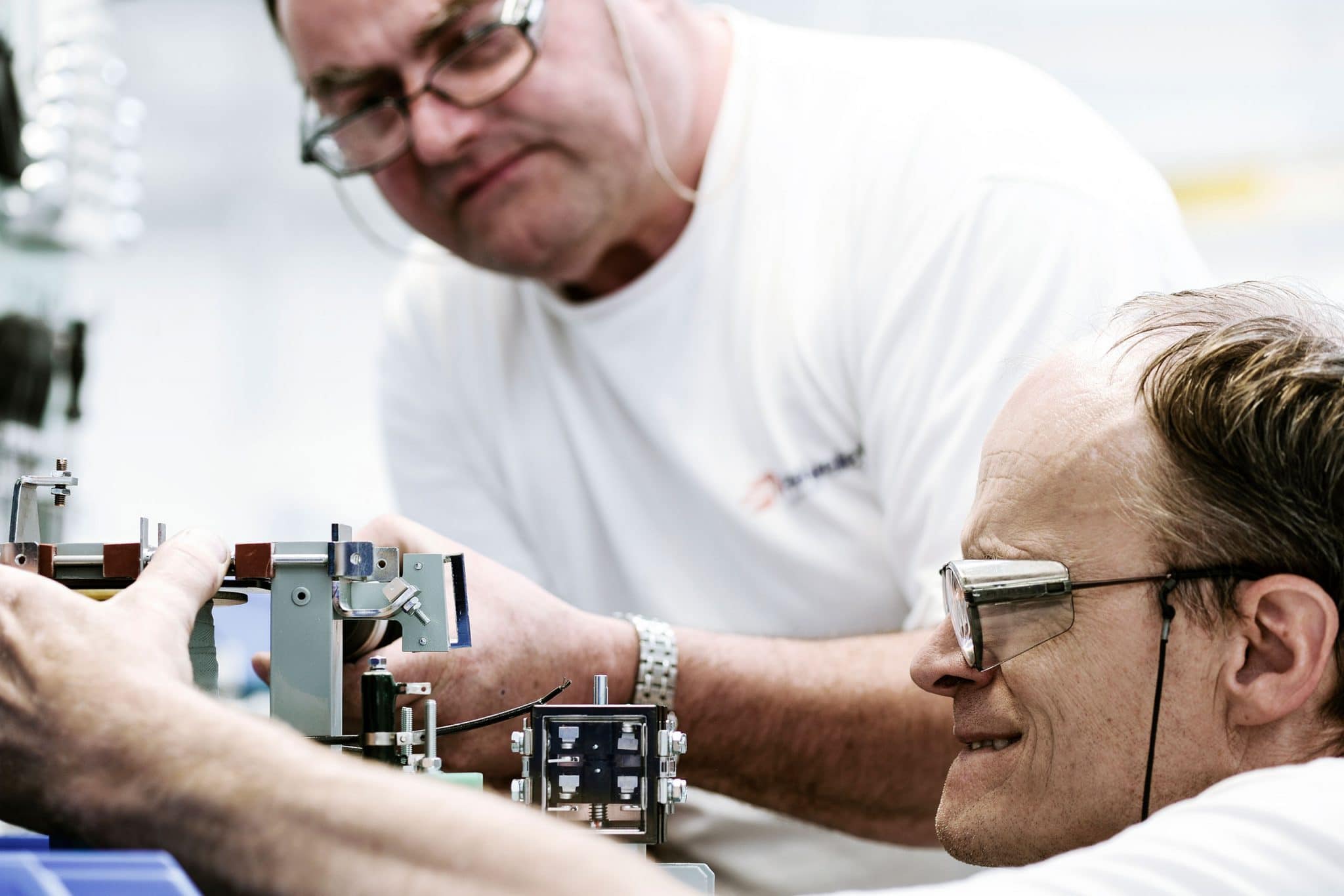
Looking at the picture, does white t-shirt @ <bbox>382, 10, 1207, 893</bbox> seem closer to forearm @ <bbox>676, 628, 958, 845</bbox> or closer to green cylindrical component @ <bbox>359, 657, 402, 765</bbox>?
forearm @ <bbox>676, 628, 958, 845</bbox>

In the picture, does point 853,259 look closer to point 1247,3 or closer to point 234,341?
point 1247,3


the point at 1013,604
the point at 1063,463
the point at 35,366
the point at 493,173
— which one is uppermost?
the point at 493,173

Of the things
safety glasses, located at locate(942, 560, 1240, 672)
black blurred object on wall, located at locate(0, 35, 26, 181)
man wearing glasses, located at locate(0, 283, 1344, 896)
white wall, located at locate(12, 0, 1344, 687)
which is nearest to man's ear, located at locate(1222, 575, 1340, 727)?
man wearing glasses, located at locate(0, 283, 1344, 896)

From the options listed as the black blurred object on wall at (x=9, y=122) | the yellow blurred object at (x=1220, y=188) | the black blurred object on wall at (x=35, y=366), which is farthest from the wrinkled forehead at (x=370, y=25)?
the yellow blurred object at (x=1220, y=188)

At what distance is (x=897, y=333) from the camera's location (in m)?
1.67

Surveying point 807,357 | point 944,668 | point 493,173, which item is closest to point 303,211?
point 493,173

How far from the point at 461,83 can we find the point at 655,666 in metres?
0.82

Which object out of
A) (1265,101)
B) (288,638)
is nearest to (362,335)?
(1265,101)

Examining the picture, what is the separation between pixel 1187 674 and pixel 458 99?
1.19m

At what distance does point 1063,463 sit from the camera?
1082mm

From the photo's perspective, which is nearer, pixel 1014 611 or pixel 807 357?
pixel 1014 611

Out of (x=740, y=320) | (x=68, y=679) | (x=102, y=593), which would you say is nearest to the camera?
(x=68, y=679)

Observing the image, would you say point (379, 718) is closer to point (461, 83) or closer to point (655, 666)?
point (655, 666)

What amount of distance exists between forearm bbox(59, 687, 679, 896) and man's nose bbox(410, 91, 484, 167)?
1.10 metres
